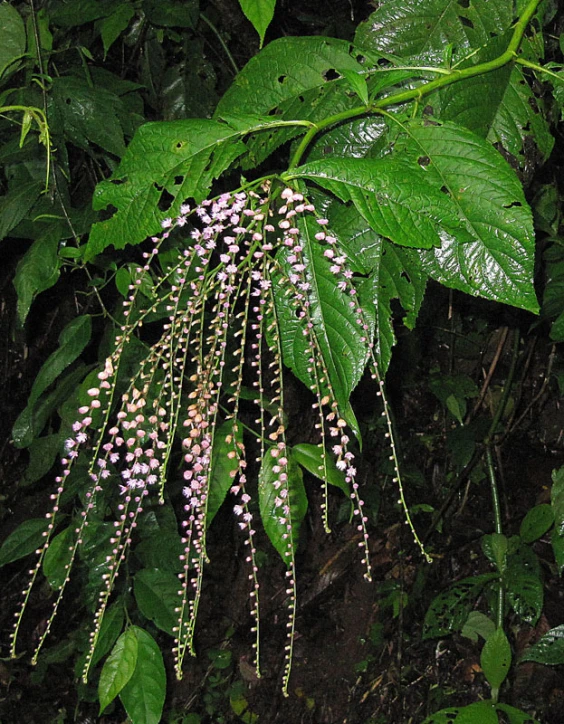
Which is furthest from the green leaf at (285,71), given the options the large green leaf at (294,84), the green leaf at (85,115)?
the green leaf at (85,115)

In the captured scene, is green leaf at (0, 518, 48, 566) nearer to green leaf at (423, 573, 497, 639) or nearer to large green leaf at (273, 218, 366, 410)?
large green leaf at (273, 218, 366, 410)

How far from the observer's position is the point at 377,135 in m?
0.98

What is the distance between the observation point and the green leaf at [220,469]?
116cm

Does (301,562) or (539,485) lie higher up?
(539,485)

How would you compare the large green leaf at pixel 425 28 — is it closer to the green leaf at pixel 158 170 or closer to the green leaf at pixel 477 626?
the green leaf at pixel 158 170

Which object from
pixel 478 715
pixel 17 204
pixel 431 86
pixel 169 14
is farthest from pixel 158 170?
pixel 478 715

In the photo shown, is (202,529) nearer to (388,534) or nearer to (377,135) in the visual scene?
(377,135)

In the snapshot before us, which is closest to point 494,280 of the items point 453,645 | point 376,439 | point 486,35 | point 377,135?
point 377,135

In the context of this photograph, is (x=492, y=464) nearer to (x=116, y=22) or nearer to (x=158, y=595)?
(x=158, y=595)

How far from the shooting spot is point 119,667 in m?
1.39

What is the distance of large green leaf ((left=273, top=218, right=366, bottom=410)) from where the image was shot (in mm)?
849

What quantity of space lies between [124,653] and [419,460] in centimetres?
179

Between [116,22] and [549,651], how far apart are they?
2067mm

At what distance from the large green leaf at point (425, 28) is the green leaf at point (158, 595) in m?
1.15
